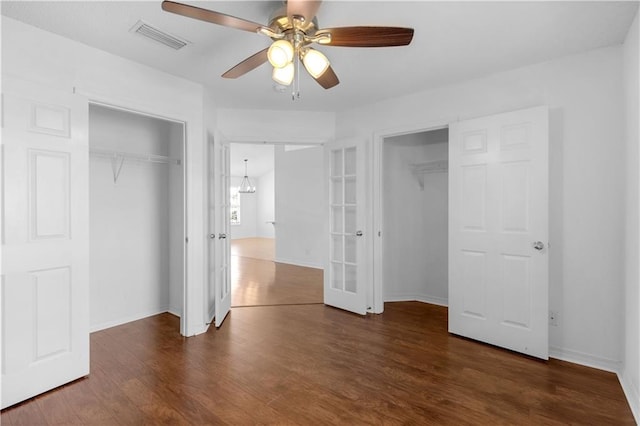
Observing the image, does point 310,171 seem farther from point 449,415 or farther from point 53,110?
point 449,415

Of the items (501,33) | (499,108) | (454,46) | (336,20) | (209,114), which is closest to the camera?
(336,20)

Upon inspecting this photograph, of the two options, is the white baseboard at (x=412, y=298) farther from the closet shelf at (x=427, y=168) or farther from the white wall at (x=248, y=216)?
the white wall at (x=248, y=216)

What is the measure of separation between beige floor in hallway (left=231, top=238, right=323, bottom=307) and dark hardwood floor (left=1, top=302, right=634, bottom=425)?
1.15 m

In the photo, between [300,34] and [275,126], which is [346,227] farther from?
[300,34]

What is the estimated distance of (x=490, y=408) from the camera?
2.10 m

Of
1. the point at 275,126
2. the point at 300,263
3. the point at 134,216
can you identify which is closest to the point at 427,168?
the point at 275,126

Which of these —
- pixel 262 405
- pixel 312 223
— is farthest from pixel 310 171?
pixel 262 405

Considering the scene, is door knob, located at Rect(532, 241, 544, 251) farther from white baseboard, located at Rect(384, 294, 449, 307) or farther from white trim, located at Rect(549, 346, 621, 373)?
white baseboard, located at Rect(384, 294, 449, 307)

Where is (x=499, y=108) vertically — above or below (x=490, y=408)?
above

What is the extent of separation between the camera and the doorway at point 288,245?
496cm

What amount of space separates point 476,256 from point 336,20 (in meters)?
2.36

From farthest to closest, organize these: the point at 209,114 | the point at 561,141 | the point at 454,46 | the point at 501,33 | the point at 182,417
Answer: the point at 209,114 → the point at 561,141 → the point at 454,46 → the point at 501,33 → the point at 182,417

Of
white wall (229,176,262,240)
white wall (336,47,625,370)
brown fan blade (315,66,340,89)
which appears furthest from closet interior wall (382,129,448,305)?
white wall (229,176,262,240)

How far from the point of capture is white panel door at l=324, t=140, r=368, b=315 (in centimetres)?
395
